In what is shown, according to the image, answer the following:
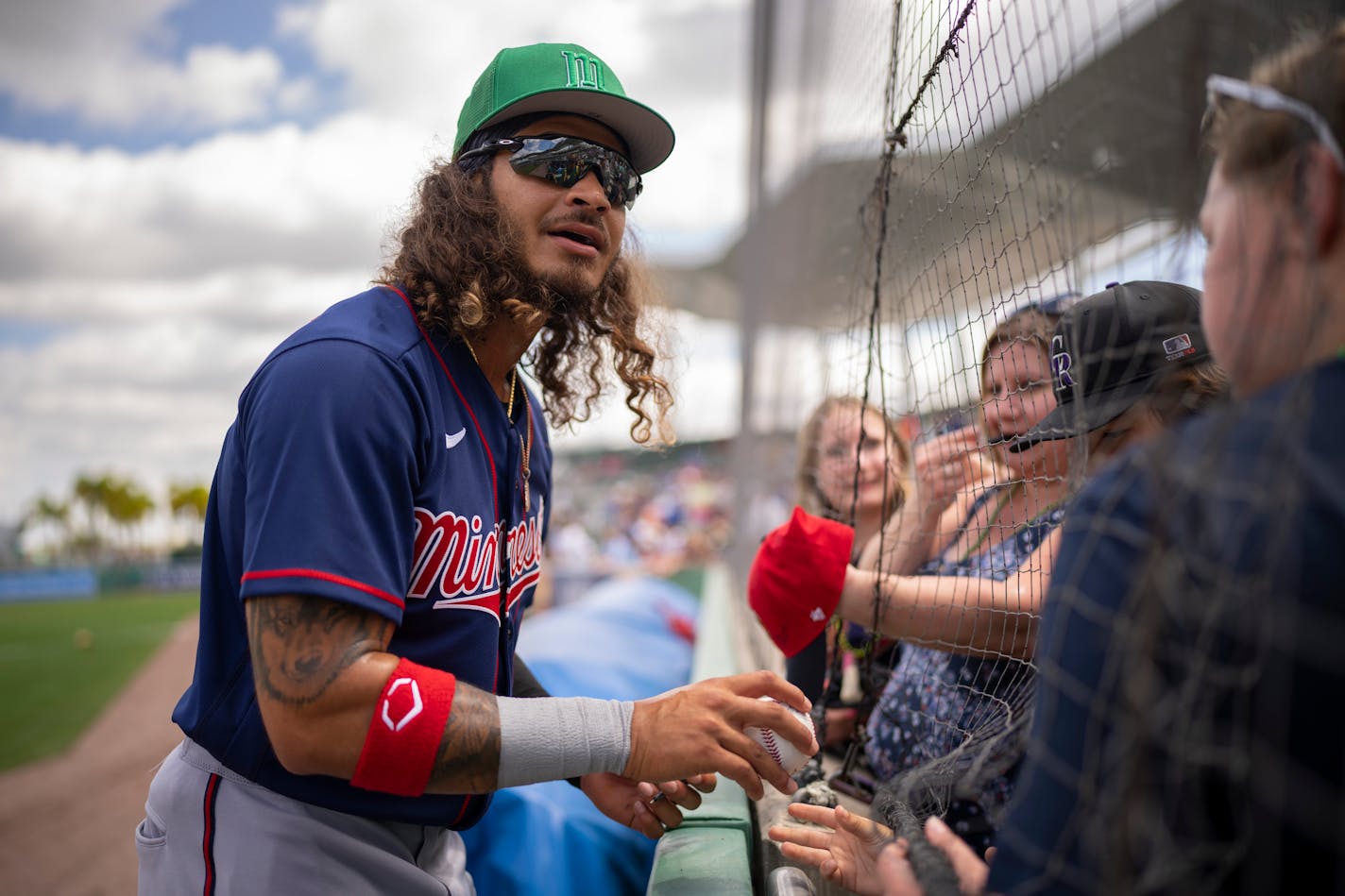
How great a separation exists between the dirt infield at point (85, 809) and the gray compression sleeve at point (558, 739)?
4.07 m

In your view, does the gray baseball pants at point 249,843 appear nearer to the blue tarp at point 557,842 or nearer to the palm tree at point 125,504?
the blue tarp at point 557,842

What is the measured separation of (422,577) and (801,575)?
695 millimetres

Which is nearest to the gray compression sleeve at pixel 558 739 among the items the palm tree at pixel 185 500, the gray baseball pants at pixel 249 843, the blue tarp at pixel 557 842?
the gray baseball pants at pixel 249 843

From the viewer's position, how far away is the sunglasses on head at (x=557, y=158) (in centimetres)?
174

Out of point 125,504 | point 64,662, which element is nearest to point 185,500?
point 125,504

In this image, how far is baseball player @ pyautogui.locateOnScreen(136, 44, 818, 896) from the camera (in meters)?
1.15

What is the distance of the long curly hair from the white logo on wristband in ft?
2.09

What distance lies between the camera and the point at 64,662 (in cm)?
1213

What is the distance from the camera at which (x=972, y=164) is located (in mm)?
1594

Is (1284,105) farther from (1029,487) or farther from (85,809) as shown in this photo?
(85,809)

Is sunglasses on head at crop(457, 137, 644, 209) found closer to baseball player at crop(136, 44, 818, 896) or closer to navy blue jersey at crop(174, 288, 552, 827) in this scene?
baseball player at crop(136, 44, 818, 896)

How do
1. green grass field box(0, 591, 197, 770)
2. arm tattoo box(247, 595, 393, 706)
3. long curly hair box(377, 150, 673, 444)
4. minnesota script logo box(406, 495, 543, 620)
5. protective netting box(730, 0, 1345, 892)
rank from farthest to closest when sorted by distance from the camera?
1. green grass field box(0, 591, 197, 770)
2. long curly hair box(377, 150, 673, 444)
3. minnesota script logo box(406, 495, 543, 620)
4. arm tattoo box(247, 595, 393, 706)
5. protective netting box(730, 0, 1345, 892)

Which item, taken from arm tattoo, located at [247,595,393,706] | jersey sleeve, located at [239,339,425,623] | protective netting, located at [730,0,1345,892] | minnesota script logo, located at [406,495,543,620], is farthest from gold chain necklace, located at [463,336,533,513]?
protective netting, located at [730,0,1345,892]

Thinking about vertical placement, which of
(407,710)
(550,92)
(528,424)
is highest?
(550,92)
